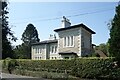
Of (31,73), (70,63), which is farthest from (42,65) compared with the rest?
(70,63)

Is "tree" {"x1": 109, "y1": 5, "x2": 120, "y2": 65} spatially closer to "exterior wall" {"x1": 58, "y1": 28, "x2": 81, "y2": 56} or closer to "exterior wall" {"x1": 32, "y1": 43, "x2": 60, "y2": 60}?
"exterior wall" {"x1": 58, "y1": 28, "x2": 81, "y2": 56}

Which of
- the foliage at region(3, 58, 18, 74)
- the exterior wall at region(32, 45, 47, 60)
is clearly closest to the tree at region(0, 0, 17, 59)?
the exterior wall at region(32, 45, 47, 60)

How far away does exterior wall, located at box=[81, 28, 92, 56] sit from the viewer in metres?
40.9

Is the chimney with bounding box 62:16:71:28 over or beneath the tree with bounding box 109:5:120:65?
over

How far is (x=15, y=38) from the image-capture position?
5934 centimetres

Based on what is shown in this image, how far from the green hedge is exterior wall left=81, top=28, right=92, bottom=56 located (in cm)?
919

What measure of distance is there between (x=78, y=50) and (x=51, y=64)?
908 cm

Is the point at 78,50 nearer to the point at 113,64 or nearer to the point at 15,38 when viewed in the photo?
the point at 113,64

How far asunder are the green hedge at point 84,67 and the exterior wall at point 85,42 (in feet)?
30.2

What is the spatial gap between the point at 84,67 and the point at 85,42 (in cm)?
1575

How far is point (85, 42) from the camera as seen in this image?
41906 mm

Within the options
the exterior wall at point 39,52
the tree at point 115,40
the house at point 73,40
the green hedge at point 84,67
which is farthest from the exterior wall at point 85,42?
the tree at point 115,40

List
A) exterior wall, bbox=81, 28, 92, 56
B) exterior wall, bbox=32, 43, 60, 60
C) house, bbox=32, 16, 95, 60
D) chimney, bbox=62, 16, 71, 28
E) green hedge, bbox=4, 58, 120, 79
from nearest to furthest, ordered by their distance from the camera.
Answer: green hedge, bbox=4, 58, 120, 79, house, bbox=32, 16, 95, 60, exterior wall, bbox=81, 28, 92, 56, chimney, bbox=62, 16, 71, 28, exterior wall, bbox=32, 43, 60, 60

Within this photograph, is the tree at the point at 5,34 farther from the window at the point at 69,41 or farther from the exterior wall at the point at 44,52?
the window at the point at 69,41
